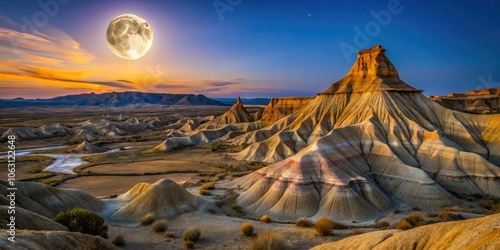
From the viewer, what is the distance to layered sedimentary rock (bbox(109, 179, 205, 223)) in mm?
24719

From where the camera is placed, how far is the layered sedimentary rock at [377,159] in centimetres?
2884

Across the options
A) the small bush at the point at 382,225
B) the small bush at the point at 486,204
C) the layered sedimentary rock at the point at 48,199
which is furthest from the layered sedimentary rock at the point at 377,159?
the layered sedimentary rock at the point at 48,199

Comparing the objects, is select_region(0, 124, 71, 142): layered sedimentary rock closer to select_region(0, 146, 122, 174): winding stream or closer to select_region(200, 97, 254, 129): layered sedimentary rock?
select_region(0, 146, 122, 174): winding stream

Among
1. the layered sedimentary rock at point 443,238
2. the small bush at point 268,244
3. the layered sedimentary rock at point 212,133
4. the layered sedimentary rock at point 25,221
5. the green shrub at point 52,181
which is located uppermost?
the layered sedimentary rock at point 443,238

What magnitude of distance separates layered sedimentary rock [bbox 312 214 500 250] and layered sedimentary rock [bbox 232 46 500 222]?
15.2 metres

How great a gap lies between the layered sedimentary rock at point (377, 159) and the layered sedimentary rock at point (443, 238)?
50.0 feet

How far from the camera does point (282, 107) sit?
3762 inches

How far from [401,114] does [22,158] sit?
251 ft

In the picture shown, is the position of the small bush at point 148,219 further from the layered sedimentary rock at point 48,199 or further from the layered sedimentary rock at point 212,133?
the layered sedimentary rock at point 212,133

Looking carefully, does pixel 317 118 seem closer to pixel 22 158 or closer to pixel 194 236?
pixel 194 236

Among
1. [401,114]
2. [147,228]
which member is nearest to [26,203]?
[147,228]

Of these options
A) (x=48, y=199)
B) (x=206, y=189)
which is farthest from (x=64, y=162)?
(x=48, y=199)

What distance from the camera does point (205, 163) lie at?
61.0 metres

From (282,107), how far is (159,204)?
240ft
